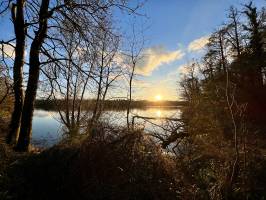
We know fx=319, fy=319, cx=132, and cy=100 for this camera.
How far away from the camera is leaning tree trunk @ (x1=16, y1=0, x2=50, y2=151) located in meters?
10.4

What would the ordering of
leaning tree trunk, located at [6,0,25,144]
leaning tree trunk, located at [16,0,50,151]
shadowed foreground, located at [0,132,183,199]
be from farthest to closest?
leaning tree trunk, located at [6,0,25,144], leaning tree trunk, located at [16,0,50,151], shadowed foreground, located at [0,132,183,199]

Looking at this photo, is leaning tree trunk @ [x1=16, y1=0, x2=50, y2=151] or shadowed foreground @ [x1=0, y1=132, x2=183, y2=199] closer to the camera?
shadowed foreground @ [x1=0, y1=132, x2=183, y2=199]

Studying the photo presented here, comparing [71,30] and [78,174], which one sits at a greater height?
[71,30]

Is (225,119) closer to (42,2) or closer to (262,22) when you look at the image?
(42,2)

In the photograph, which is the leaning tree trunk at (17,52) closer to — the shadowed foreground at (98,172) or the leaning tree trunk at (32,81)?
the leaning tree trunk at (32,81)

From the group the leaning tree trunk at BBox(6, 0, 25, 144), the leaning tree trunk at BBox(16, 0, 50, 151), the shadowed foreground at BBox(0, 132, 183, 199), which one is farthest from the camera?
the leaning tree trunk at BBox(6, 0, 25, 144)

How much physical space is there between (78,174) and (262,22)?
26.1 m

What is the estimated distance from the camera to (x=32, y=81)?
10609 millimetres

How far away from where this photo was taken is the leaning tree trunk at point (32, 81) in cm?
1037

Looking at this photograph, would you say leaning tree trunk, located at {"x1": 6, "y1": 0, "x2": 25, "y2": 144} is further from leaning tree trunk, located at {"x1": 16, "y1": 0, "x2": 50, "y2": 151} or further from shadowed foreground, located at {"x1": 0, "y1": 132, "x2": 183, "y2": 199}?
shadowed foreground, located at {"x1": 0, "y1": 132, "x2": 183, "y2": 199}

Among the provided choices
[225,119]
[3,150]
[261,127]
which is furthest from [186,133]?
[261,127]

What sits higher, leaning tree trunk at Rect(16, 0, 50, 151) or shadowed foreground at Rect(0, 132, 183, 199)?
leaning tree trunk at Rect(16, 0, 50, 151)

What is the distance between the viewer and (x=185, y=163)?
420 inches

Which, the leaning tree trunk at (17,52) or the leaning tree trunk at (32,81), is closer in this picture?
the leaning tree trunk at (32,81)
